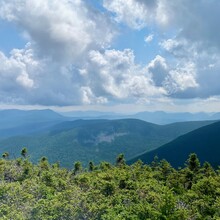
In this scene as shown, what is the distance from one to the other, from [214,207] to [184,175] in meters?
53.3

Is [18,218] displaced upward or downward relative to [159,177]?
upward

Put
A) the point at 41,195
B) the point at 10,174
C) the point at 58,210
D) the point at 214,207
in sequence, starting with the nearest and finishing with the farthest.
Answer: the point at 58,210 → the point at 214,207 → the point at 41,195 → the point at 10,174

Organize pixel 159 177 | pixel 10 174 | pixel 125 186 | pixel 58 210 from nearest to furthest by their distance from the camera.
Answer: pixel 58 210 → pixel 125 186 → pixel 10 174 → pixel 159 177

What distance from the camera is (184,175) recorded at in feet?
367

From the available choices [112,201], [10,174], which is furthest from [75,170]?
[112,201]

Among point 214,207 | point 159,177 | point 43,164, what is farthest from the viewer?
point 43,164

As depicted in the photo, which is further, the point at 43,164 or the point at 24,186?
the point at 43,164

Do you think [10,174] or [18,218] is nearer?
[18,218]

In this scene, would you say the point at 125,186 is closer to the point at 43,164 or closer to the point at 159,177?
the point at 159,177

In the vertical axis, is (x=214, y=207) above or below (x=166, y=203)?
below

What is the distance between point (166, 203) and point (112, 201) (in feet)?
52.4

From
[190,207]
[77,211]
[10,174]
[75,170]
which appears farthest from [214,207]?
[75,170]

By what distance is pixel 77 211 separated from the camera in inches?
2147

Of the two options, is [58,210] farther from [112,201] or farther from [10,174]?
[10,174]
